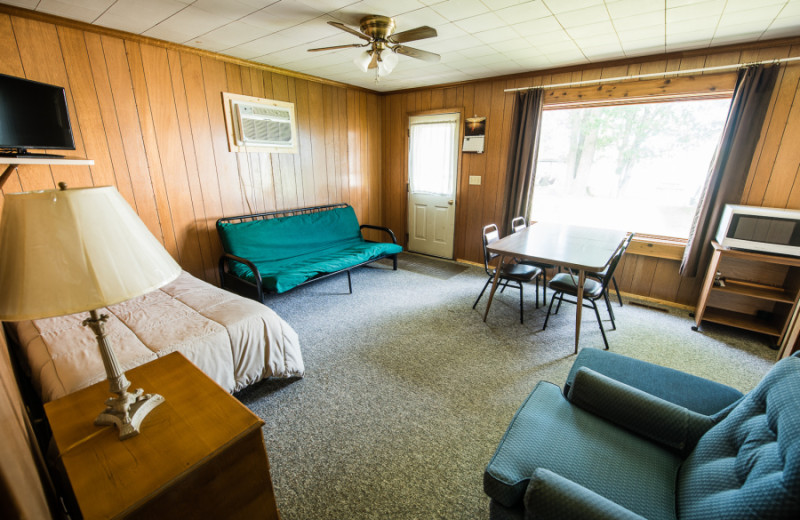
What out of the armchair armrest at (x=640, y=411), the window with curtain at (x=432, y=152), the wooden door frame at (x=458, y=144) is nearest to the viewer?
the armchair armrest at (x=640, y=411)

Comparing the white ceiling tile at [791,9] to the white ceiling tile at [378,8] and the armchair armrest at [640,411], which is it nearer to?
the white ceiling tile at [378,8]

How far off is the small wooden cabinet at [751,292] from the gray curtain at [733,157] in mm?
162

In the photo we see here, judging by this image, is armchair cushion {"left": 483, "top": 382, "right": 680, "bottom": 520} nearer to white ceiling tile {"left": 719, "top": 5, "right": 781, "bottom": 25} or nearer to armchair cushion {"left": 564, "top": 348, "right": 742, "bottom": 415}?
armchair cushion {"left": 564, "top": 348, "right": 742, "bottom": 415}

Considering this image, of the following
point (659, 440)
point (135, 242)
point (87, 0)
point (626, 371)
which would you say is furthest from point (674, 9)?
point (87, 0)

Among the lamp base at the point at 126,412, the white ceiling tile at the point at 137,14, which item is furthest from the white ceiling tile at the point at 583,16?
the lamp base at the point at 126,412

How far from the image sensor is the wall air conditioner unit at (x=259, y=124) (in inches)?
134

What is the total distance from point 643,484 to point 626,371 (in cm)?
59

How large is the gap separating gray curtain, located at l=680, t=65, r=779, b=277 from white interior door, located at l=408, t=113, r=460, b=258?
103 inches

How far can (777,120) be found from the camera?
2.68m

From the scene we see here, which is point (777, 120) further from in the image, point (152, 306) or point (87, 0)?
point (87, 0)

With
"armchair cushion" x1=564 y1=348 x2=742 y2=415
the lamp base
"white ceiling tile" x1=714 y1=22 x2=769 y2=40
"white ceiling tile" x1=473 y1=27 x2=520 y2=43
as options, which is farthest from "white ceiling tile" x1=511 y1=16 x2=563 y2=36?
the lamp base

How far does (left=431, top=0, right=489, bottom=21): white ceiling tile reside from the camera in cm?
209

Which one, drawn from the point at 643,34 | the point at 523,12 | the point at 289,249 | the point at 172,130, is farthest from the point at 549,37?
the point at 172,130

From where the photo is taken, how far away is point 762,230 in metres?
2.54
